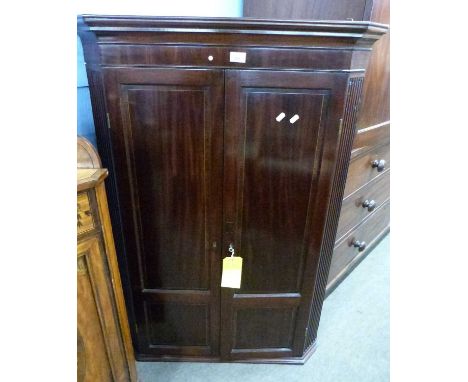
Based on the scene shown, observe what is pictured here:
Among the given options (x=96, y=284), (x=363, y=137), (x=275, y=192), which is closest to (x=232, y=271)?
(x=275, y=192)

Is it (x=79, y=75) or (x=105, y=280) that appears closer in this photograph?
(x=105, y=280)

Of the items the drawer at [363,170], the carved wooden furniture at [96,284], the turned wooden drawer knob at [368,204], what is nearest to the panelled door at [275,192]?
the carved wooden furniture at [96,284]

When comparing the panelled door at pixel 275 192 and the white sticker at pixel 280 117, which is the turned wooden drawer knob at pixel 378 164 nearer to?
the panelled door at pixel 275 192

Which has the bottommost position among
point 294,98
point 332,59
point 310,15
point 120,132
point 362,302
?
point 362,302

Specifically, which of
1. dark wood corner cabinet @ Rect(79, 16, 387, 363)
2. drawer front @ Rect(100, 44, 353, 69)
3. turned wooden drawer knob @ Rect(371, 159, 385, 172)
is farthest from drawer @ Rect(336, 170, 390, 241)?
drawer front @ Rect(100, 44, 353, 69)

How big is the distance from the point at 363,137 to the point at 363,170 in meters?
0.25

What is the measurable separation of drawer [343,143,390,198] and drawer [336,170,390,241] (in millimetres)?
38

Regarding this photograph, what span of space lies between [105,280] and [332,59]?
0.94 m

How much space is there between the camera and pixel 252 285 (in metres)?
1.21

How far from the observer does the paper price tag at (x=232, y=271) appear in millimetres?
1102

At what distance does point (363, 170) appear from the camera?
162cm

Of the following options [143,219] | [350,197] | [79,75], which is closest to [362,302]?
[350,197]
